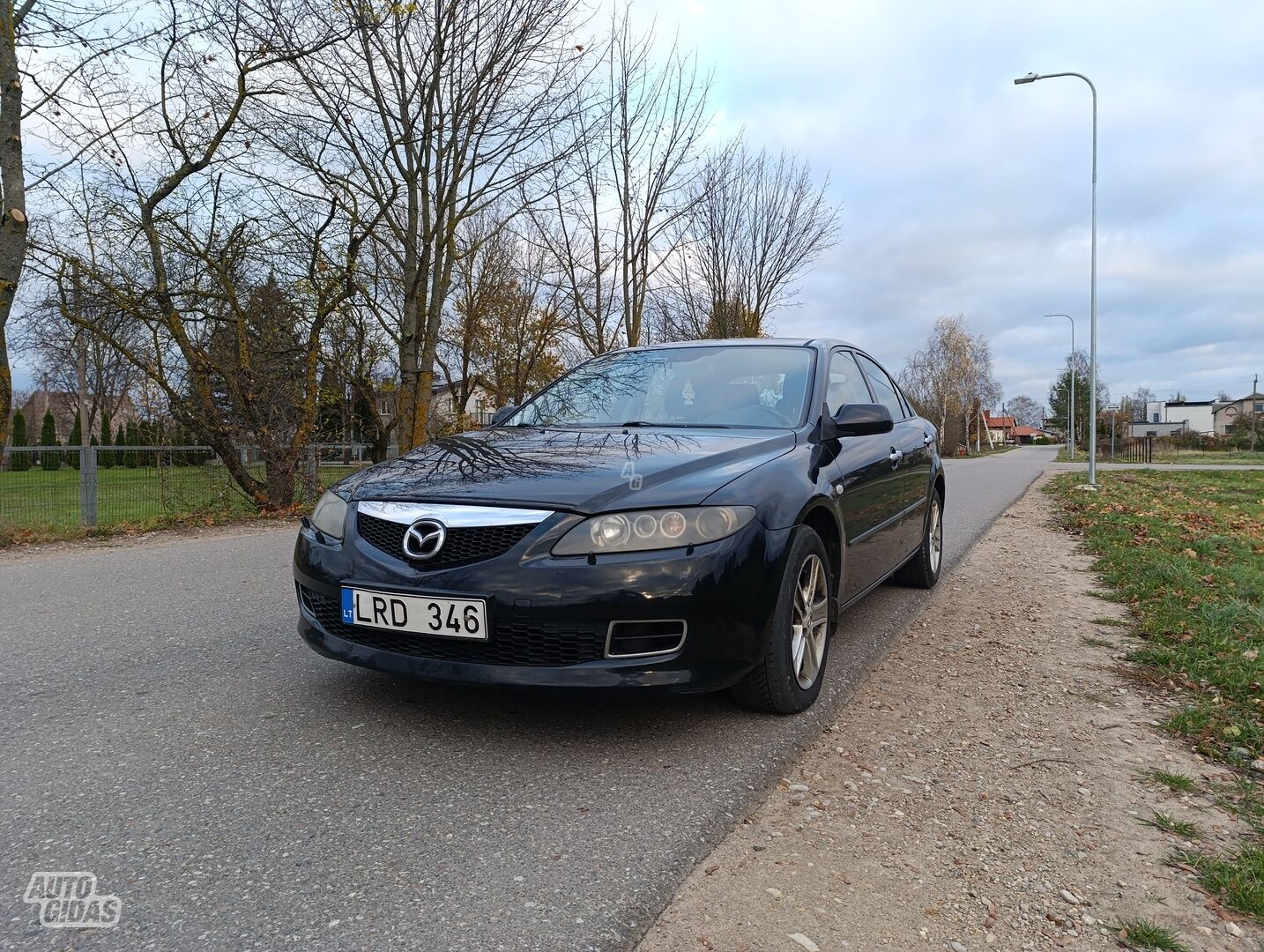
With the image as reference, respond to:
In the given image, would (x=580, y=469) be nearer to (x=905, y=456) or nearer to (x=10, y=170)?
(x=905, y=456)

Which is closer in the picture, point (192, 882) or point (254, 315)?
point (192, 882)

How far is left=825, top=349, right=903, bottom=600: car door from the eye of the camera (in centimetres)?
361

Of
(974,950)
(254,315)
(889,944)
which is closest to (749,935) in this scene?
(889,944)

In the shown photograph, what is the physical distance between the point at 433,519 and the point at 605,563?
2.01 ft

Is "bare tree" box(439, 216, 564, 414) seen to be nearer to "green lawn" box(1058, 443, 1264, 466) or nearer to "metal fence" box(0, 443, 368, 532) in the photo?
"metal fence" box(0, 443, 368, 532)

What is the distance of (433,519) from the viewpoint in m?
2.66

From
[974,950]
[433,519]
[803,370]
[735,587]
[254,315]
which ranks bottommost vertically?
[974,950]

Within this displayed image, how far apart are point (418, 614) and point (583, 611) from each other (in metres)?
0.54

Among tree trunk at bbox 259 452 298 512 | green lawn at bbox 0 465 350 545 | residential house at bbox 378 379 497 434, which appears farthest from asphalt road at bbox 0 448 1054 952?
residential house at bbox 378 379 497 434

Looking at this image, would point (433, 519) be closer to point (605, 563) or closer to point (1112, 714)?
point (605, 563)

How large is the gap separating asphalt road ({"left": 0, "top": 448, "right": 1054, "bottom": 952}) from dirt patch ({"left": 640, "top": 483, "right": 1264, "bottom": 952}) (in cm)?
16

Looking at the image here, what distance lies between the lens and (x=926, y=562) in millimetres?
5566

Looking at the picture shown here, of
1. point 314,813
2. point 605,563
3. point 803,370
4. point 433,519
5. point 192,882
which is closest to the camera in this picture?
point 192,882

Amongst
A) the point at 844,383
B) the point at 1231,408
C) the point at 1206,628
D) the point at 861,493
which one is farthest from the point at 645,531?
the point at 1231,408
